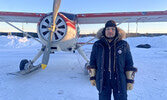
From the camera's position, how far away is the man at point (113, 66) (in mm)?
1531

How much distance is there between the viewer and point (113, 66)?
5.08 feet

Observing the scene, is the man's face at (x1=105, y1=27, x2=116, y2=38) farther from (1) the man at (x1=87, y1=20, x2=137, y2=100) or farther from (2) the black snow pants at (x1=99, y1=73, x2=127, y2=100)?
(2) the black snow pants at (x1=99, y1=73, x2=127, y2=100)

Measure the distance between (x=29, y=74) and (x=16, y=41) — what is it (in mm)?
17861

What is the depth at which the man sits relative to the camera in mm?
1531

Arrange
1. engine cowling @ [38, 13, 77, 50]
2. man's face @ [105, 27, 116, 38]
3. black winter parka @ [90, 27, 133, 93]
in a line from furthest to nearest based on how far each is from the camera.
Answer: engine cowling @ [38, 13, 77, 50] < man's face @ [105, 27, 116, 38] < black winter parka @ [90, 27, 133, 93]

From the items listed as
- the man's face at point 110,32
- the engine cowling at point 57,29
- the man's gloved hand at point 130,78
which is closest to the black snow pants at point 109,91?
the man's gloved hand at point 130,78

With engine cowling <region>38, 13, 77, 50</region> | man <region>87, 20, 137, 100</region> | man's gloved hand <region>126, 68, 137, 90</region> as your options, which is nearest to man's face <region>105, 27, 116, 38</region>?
man <region>87, 20, 137, 100</region>

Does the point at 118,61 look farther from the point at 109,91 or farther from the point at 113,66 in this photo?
the point at 109,91

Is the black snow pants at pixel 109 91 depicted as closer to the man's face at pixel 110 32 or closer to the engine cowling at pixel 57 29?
the man's face at pixel 110 32

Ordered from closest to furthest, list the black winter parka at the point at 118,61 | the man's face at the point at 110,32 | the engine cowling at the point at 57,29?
1. the black winter parka at the point at 118,61
2. the man's face at the point at 110,32
3. the engine cowling at the point at 57,29

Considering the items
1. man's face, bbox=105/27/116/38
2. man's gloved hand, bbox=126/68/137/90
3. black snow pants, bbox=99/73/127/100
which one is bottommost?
black snow pants, bbox=99/73/127/100

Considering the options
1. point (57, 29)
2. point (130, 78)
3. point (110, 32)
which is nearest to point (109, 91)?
point (130, 78)

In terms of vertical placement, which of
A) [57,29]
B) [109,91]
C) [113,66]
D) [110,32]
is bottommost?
[109,91]

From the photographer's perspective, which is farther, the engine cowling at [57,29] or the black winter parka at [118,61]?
the engine cowling at [57,29]
